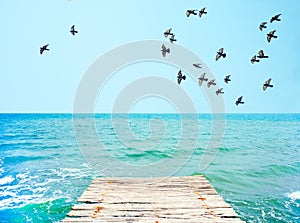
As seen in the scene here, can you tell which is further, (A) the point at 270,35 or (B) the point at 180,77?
(B) the point at 180,77

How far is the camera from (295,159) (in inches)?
1064

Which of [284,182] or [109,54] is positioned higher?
[109,54]

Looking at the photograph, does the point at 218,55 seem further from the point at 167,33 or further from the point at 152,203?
the point at 152,203

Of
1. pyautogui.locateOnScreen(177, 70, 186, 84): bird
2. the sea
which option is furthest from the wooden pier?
pyautogui.locateOnScreen(177, 70, 186, 84): bird

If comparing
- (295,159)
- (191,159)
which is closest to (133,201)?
(191,159)

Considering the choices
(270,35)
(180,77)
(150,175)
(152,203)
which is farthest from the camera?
(150,175)

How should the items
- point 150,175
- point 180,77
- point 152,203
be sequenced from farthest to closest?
point 150,175
point 180,77
point 152,203

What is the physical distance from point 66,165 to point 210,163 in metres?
12.3

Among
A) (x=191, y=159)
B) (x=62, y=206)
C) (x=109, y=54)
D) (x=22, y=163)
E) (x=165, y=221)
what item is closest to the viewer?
(x=165, y=221)

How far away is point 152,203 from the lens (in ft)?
27.7

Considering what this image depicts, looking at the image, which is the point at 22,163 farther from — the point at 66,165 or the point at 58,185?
the point at 58,185

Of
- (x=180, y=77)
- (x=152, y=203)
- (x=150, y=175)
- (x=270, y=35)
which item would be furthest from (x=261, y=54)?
(x=150, y=175)

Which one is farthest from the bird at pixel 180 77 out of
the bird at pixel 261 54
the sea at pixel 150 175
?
the sea at pixel 150 175

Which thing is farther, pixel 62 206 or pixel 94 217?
pixel 62 206
